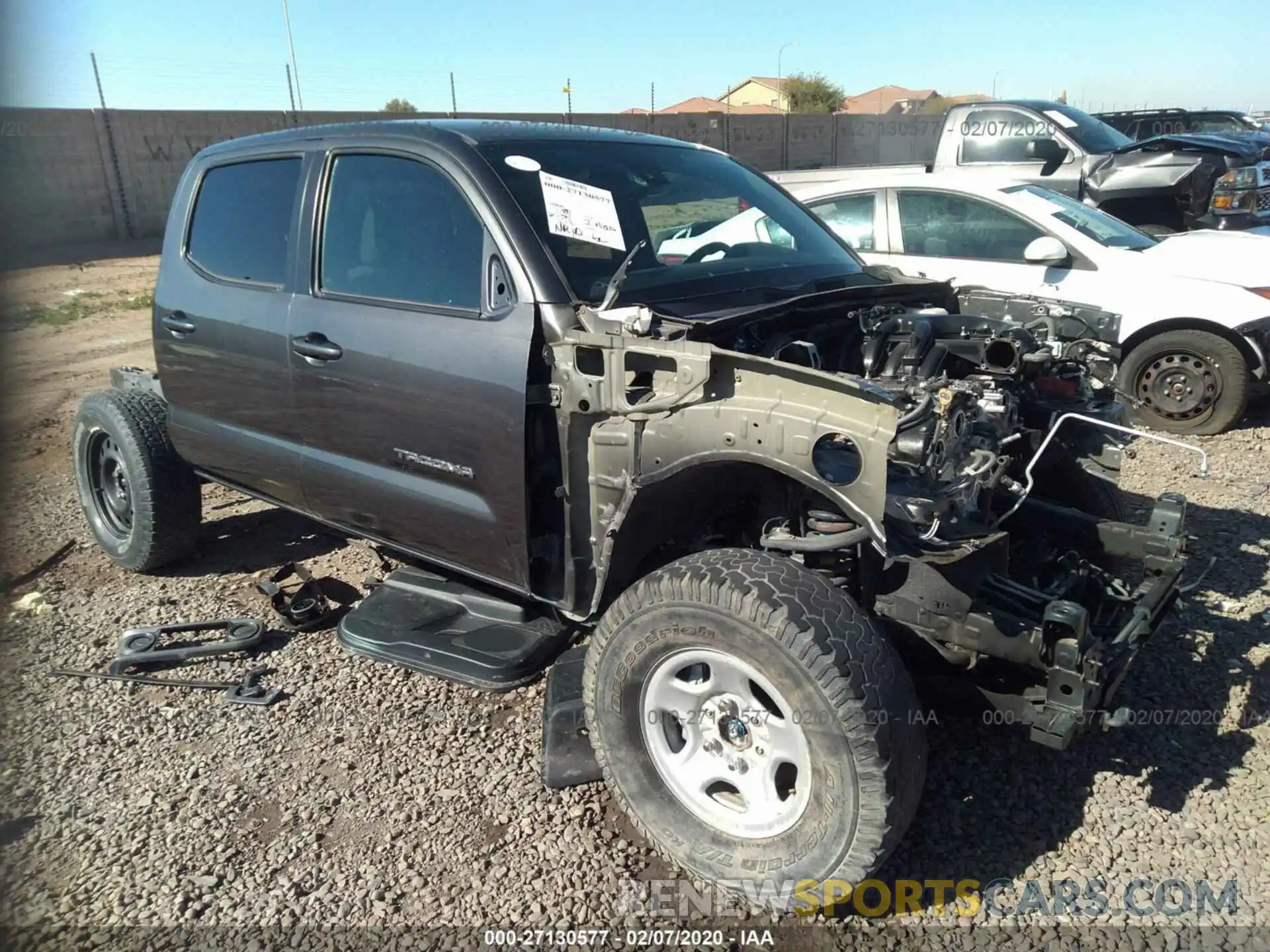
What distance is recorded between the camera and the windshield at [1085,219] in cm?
624

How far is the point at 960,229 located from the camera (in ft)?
21.0

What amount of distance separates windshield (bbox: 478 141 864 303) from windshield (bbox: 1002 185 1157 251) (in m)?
3.17

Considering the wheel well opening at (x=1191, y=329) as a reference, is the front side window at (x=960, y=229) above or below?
above

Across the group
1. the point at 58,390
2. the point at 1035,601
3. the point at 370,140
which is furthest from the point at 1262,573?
the point at 58,390

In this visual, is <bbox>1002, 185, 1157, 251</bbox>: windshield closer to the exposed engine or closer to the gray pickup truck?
the gray pickup truck

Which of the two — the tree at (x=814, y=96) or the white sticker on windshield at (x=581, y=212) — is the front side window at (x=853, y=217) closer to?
the white sticker on windshield at (x=581, y=212)

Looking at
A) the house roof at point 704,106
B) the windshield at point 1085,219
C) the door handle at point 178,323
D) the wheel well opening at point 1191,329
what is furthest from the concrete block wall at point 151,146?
the house roof at point 704,106

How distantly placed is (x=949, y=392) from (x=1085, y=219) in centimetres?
482

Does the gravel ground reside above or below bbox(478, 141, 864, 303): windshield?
below

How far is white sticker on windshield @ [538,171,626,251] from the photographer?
118 inches

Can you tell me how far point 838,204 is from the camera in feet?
22.4

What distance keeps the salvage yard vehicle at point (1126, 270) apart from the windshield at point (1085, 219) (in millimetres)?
15

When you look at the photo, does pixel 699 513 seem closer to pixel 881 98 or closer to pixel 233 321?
pixel 233 321

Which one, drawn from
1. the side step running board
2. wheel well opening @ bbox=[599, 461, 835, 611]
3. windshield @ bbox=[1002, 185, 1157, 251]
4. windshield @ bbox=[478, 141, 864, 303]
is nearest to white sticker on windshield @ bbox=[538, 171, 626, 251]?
windshield @ bbox=[478, 141, 864, 303]
